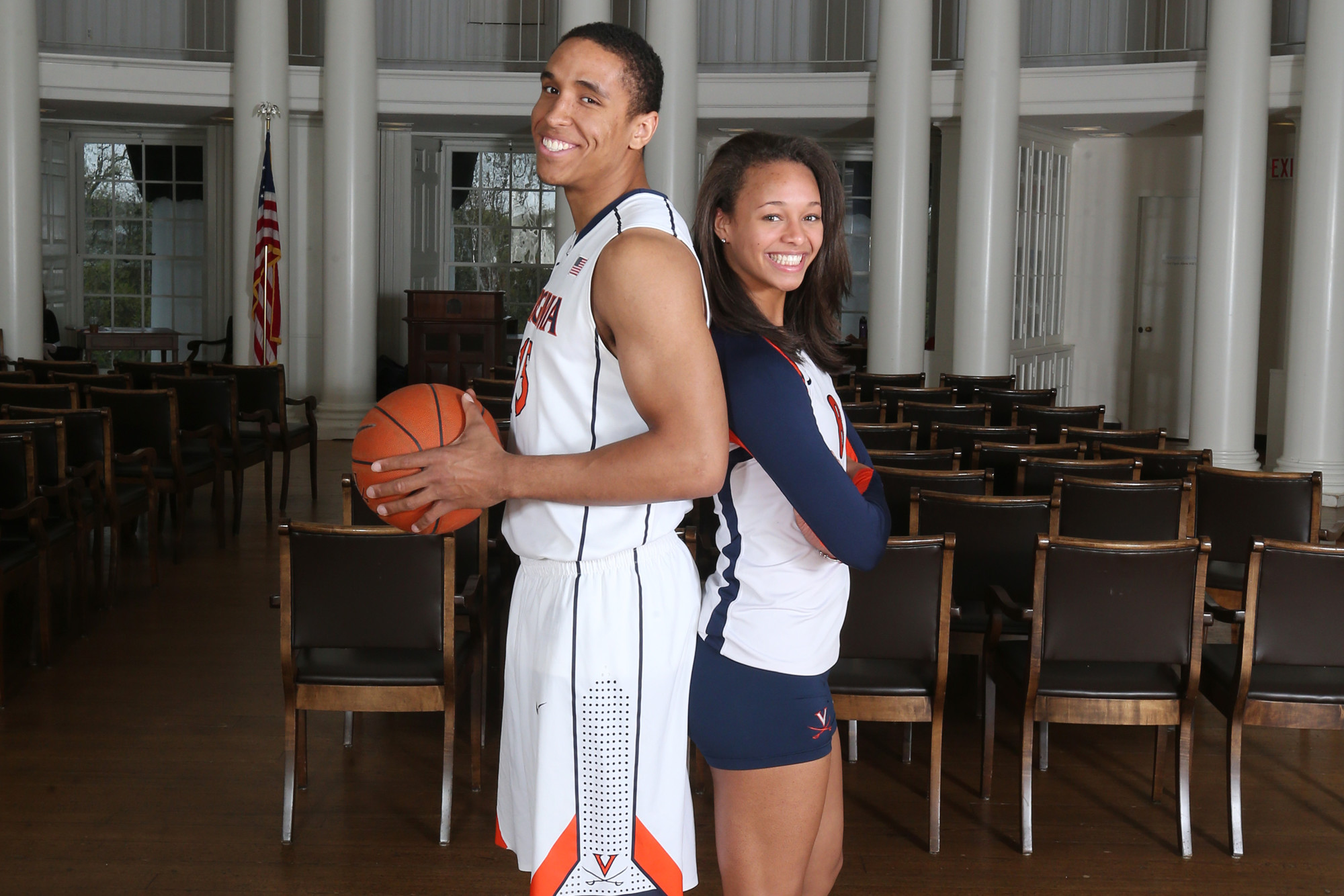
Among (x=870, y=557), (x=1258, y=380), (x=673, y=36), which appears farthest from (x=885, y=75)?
(x=870, y=557)

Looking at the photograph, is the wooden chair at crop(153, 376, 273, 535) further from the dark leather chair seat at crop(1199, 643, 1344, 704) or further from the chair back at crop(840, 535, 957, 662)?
the dark leather chair seat at crop(1199, 643, 1344, 704)

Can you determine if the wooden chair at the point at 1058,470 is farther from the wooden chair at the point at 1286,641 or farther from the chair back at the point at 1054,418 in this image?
the chair back at the point at 1054,418

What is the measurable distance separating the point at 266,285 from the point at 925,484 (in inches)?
323

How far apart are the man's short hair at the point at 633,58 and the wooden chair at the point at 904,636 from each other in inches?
75.2

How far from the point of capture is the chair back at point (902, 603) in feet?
10.5

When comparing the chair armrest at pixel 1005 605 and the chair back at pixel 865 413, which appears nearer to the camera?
the chair armrest at pixel 1005 605

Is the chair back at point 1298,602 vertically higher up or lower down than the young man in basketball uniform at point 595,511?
lower down

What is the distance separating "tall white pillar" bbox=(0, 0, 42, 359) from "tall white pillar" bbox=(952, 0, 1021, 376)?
7.91 m

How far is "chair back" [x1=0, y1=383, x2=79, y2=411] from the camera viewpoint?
20.4 feet

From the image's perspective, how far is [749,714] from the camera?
1646 millimetres

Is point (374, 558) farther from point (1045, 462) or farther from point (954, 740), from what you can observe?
point (1045, 462)

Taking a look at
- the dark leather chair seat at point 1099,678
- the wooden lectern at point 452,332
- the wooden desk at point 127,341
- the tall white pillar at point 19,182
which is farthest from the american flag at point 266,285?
the dark leather chair seat at point 1099,678

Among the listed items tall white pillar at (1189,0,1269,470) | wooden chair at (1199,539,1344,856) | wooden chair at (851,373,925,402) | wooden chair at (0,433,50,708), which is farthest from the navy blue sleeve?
tall white pillar at (1189,0,1269,470)

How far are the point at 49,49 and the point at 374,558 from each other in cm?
1241
